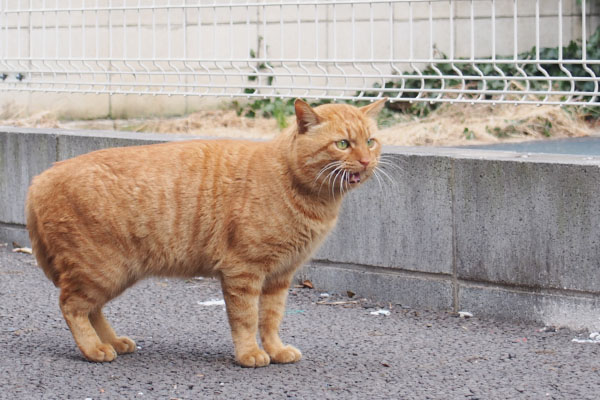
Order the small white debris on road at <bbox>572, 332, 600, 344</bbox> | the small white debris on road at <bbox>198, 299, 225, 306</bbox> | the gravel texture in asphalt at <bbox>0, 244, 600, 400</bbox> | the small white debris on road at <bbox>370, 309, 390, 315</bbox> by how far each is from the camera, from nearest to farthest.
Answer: the gravel texture in asphalt at <bbox>0, 244, 600, 400</bbox> < the small white debris on road at <bbox>572, 332, 600, 344</bbox> < the small white debris on road at <bbox>370, 309, 390, 315</bbox> < the small white debris on road at <bbox>198, 299, 225, 306</bbox>

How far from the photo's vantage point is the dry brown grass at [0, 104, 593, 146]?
7153 mm

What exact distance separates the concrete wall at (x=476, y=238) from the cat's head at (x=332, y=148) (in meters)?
1.00

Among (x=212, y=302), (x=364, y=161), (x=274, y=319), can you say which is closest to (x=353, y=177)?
(x=364, y=161)

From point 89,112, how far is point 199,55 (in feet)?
9.11

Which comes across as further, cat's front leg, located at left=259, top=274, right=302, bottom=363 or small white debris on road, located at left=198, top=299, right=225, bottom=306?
small white debris on road, located at left=198, top=299, right=225, bottom=306

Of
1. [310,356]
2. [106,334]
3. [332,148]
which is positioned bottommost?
[310,356]

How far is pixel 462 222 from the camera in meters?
4.73

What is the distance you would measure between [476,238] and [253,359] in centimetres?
145

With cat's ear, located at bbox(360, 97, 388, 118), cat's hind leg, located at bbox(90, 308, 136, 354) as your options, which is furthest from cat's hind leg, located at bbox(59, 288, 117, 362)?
cat's ear, located at bbox(360, 97, 388, 118)

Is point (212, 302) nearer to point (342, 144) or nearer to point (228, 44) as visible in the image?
point (342, 144)

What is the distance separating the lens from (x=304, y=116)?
379 cm

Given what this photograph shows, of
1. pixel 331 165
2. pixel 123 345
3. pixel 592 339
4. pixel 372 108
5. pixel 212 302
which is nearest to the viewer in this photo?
pixel 331 165

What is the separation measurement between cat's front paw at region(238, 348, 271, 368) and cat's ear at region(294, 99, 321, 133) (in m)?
0.96

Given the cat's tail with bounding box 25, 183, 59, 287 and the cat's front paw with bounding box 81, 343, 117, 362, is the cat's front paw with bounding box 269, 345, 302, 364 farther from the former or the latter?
the cat's tail with bounding box 25, 183, 59, 287
